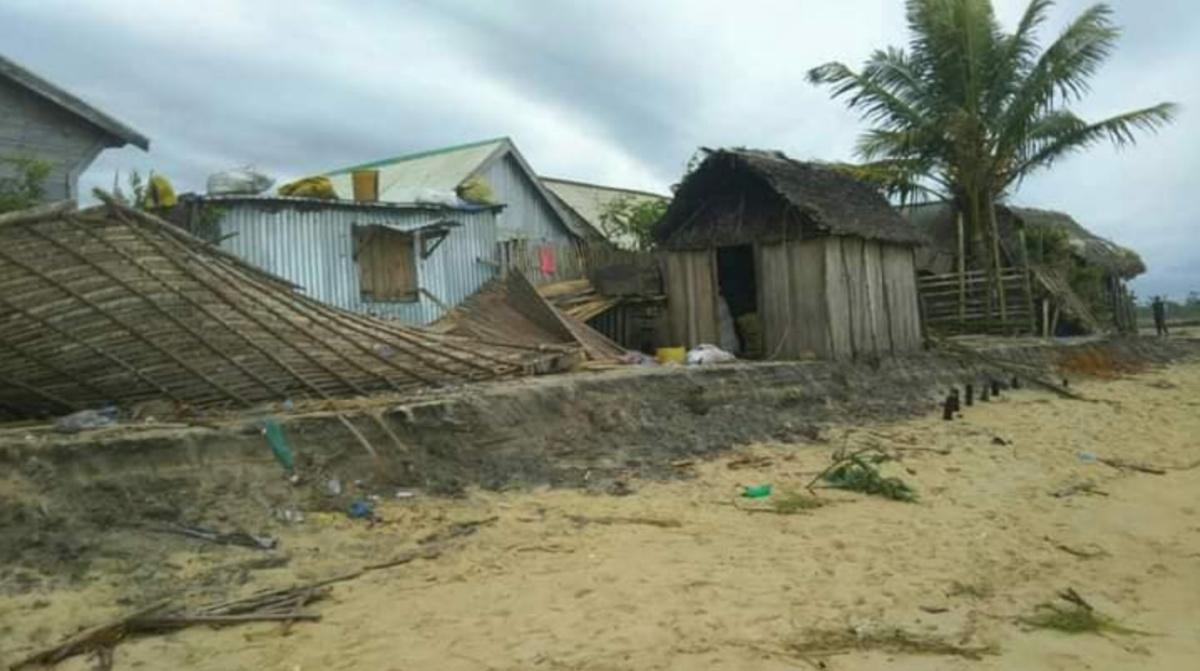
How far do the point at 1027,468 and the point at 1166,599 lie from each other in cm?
387

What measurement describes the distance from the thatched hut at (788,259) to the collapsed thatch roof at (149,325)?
22.1 feet

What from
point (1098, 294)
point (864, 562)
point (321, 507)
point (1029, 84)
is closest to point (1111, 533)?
point (864, 562)

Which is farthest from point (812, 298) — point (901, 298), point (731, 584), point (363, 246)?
point (731, 584)

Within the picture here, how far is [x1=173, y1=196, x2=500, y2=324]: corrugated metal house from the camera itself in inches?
461

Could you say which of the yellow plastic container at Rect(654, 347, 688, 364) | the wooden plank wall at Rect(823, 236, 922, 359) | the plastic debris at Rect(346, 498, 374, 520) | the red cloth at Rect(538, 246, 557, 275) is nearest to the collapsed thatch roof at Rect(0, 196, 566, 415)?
the plastic debris at Rect(346, 498, 374, 520)

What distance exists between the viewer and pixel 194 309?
736 centimetres

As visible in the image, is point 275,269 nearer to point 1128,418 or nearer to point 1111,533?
point 1111,533

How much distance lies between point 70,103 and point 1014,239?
1954 centimetres

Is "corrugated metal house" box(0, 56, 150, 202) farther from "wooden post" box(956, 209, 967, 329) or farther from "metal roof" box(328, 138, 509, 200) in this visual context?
"wooden post" box(956, 209, 967, 329)

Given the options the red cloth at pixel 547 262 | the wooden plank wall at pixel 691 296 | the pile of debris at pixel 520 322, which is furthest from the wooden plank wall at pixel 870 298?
the red cloth at pixel 547 262

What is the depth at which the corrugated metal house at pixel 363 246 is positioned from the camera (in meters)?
11.7

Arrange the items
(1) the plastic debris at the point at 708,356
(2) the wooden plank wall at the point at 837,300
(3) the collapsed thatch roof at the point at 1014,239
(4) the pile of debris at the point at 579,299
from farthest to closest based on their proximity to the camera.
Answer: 1. (3) the collapsed thatch roof at the point at 1014,239
2. (4) the pile of debris at the point at 579,299
3. (2) the wooden plank wall at the point at 837,300
4. (1) the plastic debris at the point at 708,356

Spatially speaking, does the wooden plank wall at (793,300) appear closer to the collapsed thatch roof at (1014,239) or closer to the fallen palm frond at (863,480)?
the fallen palm frond at (863,480)

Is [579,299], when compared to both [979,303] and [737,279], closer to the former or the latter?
[737,279]
